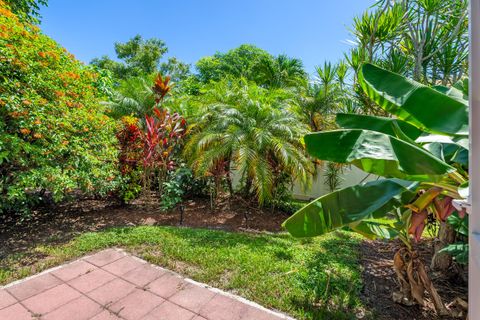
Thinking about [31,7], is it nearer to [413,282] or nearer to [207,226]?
[207,226]

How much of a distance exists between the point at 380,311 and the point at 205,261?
2.25 meters

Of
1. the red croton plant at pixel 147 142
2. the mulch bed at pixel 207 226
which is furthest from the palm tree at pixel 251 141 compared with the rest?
the mulch bed at pixel 207 226

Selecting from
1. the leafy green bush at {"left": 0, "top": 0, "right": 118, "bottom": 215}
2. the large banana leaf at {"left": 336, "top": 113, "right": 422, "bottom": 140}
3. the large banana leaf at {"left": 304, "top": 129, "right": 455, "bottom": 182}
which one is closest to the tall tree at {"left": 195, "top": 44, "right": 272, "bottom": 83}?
the leafy green bush at {"left": 0, "top": 0, "right": 118, "bottom": 215}

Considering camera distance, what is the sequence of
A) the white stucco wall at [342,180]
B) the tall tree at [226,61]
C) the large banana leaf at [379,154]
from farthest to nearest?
the tall tree at [226,61], the white stucco wall at [342,180], the large banana leaf at [379,154]

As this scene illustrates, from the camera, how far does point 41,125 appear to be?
13.5ft

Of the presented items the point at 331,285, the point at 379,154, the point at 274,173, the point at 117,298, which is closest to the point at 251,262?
the point at 331,285

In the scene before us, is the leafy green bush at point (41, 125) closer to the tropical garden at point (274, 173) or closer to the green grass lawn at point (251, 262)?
the tropical garden at point (274, 173)

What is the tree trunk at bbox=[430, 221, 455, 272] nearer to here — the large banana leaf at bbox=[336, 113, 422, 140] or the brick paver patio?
the large banana leaf at bbox=[336, 113, 422, 140]

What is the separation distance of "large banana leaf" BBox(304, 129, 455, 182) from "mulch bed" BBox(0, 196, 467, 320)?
1721 mm

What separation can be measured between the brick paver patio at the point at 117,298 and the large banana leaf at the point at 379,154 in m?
1.77

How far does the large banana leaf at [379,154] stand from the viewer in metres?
1.82

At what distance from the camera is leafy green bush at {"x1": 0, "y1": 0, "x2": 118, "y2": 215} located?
3887 mm

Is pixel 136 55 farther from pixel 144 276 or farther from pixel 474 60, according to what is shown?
pixel 474 60

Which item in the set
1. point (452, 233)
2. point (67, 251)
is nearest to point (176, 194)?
point (67, 251)
